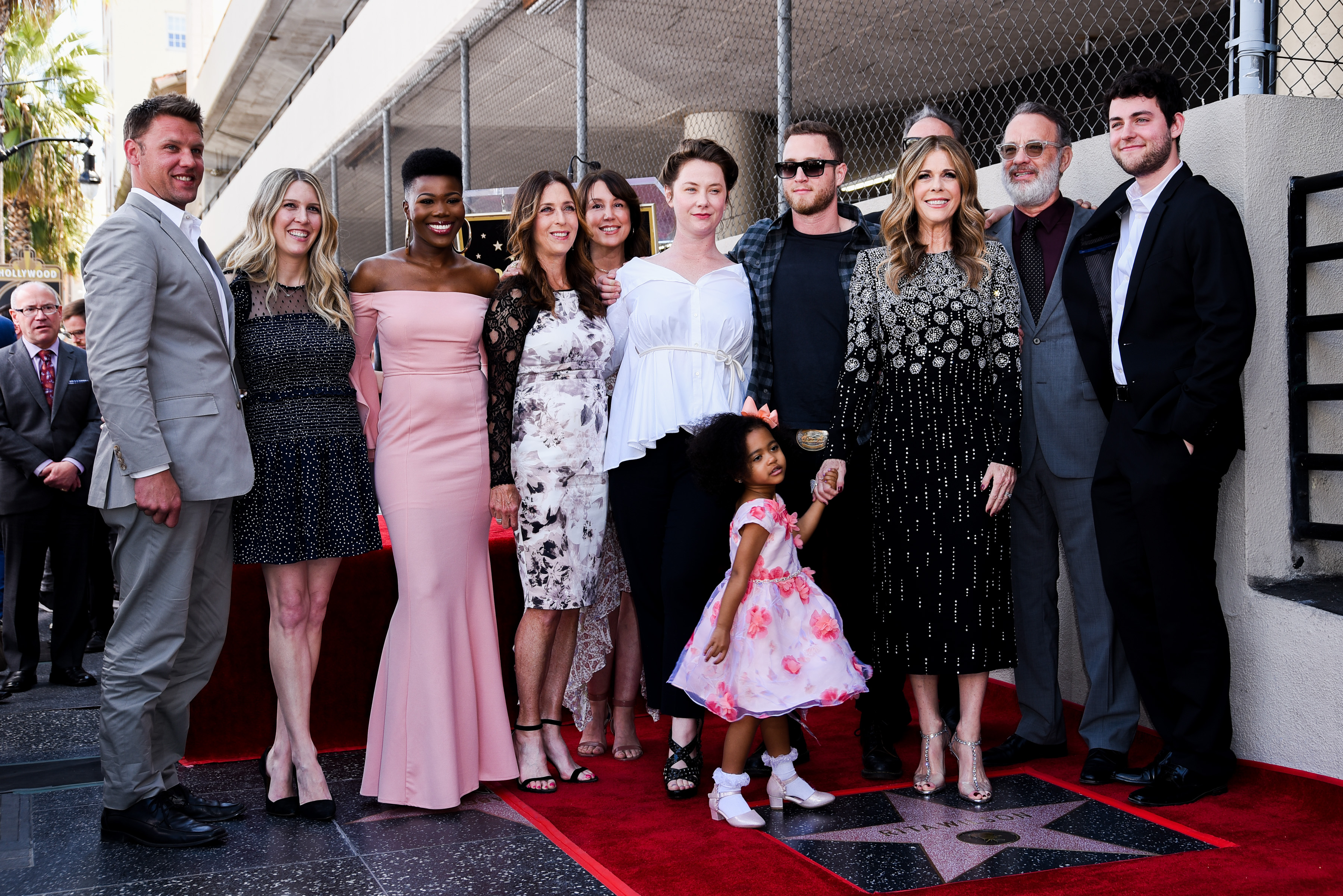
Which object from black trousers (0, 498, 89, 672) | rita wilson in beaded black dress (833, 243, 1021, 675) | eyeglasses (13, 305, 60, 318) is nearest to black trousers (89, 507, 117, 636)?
black trousers (0, 498, 89, 672)

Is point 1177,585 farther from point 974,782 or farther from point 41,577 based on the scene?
point 41,577

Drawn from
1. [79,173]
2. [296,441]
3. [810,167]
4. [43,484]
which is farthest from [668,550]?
[79,173]

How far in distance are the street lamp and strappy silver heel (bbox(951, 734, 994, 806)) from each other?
1596cm

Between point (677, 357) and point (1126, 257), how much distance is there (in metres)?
1.40

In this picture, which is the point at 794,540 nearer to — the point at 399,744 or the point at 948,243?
the point at 948,243

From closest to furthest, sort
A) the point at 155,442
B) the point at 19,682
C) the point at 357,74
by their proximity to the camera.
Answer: the point at 155,442 → the point at 19,682 → the point at 357,74

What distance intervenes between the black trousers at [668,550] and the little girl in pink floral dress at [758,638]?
0.11 meters

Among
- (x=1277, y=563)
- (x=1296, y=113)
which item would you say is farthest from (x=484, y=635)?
(x=1296, y=113)

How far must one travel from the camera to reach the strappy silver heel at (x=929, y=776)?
11.7ft

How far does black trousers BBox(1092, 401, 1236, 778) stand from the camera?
3.44 meters

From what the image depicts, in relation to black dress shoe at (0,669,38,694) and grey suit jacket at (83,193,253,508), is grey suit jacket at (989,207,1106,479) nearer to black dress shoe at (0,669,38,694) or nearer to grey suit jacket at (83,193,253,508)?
grey suit jacket at (83,193,253,508)

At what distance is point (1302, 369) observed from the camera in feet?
12.2

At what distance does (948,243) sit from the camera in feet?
11.7

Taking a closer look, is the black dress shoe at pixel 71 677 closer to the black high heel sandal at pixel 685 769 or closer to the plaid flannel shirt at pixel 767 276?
the black high heel sandal at pixel 685 769
